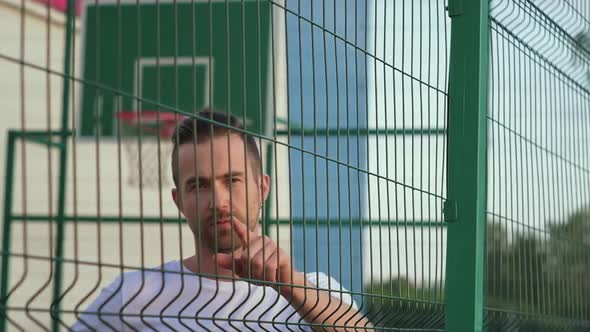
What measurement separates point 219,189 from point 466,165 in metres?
1.04

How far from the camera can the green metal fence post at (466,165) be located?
381cm

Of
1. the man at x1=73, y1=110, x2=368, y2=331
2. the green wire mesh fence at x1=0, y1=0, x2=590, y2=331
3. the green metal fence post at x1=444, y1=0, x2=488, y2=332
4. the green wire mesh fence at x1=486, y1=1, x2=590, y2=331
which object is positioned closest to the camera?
the green wire mesh fence at x1=0, y1=0, x2=590, y2=331

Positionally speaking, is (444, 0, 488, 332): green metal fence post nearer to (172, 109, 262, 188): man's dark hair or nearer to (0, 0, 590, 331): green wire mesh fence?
(0, 0, 590, 331): green wire mesh fence

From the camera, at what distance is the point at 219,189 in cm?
306

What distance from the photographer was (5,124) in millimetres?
Result: 18422

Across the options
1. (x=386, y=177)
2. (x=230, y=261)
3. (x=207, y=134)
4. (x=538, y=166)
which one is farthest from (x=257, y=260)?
(x=538, y=166)

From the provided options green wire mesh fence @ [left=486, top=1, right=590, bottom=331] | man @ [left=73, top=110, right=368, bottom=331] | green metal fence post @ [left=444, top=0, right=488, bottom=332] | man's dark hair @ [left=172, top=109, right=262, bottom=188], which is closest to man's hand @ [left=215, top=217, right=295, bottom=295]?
man @ [left=73, top=110, right=368, bottom=331]

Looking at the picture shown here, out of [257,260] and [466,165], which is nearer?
[257,260]

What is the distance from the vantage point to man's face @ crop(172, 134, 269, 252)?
3008 millimetres

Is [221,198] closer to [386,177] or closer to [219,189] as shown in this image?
[219,189]

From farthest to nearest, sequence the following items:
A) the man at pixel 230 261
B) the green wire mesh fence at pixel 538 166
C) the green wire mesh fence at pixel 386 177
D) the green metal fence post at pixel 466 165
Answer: the green wire mesh fence at pixel 538 166, the green metal fence post at pixel 466 165, the man at pixel 230 261, the green wire mesh fence at pixel 386 177

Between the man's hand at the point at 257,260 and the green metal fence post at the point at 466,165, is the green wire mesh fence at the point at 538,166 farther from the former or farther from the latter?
the man's hand at the point at 257,260

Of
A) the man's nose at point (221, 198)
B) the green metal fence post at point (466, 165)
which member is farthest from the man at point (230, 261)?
the green metal fence post at point (466, 165)

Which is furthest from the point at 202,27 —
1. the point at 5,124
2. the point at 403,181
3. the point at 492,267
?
the point at 403,181
